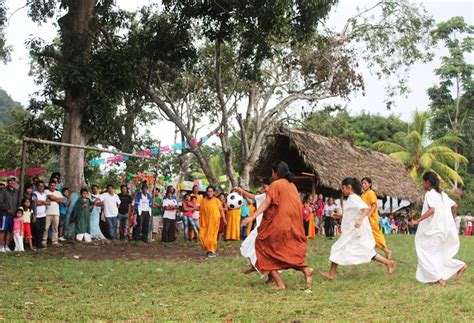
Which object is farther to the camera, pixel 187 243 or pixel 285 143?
pixel 285 143

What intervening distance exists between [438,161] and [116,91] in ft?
87.5

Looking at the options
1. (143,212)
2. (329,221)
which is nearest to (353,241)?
(143,212)

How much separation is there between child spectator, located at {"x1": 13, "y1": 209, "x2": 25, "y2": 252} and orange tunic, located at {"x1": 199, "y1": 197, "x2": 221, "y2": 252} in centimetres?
386

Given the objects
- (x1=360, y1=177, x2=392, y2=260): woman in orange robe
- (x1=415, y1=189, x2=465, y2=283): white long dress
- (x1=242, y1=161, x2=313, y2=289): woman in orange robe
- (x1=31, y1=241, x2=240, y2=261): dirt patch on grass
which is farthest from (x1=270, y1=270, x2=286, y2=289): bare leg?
(x1=31, y1=241, x2=240, y2=261): dirt patch on grass

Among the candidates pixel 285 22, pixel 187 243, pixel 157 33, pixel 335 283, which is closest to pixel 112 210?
pixel 187 243

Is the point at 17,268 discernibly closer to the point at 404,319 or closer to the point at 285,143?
the point at 404,319

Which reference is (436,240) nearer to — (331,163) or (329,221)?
(329,221)

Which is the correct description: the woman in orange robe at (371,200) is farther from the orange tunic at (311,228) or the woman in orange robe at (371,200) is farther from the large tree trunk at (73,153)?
the orange tunic at (311,228)

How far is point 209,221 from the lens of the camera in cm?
1352

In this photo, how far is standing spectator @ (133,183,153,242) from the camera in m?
17.0

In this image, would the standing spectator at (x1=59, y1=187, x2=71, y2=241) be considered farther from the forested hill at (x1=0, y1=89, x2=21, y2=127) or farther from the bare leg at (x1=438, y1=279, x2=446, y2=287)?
the forested hill at (x1=0, y1=89, x2=21, y2=127)

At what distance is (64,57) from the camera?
1580 centimetres

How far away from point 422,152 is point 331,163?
596 inches

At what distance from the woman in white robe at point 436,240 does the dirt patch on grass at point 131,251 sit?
5.48m
